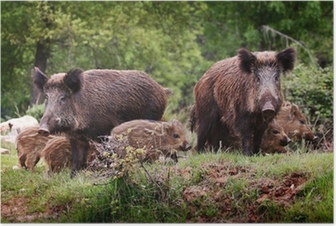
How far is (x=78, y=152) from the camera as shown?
9719mm

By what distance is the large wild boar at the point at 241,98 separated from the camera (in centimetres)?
948

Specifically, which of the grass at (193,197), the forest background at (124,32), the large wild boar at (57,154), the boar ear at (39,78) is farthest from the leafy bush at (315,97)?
the boar ear at (39,78)

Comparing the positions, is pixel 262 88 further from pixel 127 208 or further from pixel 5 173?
pixel 5 173

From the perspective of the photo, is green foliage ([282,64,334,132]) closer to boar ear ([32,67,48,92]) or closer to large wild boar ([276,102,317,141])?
large wild boar ([276,102,317,141])

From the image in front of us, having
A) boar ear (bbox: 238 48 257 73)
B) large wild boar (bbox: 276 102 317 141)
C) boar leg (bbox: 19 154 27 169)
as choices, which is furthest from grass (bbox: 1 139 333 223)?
large wild boar (bbox: 276 102 317 141)

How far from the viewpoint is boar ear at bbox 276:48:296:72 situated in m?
9.62

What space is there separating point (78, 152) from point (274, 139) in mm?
2819

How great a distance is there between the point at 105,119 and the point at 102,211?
1.94 meters

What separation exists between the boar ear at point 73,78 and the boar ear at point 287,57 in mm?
2604

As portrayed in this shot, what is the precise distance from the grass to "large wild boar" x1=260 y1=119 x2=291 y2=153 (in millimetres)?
1653

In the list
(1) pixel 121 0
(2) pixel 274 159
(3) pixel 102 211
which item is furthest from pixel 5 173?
(1) pixel 121 0

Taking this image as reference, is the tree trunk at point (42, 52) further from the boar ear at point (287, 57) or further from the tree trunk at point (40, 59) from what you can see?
the boar ear at point (287, 57)

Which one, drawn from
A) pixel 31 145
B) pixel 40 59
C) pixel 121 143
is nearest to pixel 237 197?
pixel 121 143

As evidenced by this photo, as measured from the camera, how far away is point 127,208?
26.3 ft
